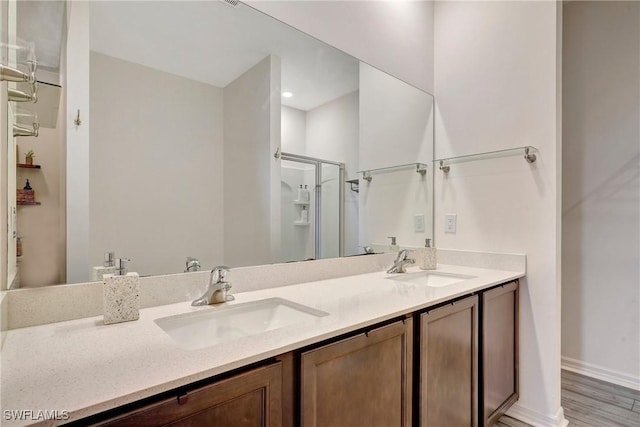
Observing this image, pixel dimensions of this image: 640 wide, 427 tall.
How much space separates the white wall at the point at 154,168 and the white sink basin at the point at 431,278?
101 centimetres

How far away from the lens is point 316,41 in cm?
160

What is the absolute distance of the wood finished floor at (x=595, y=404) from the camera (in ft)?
5.80

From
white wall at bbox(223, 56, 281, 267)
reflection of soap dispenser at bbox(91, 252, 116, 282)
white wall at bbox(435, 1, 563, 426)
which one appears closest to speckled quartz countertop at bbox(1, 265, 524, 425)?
reflection of soap dispenser at bbox(91, 252, 116, 282)

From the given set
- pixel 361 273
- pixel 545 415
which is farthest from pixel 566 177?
pixel 361 273

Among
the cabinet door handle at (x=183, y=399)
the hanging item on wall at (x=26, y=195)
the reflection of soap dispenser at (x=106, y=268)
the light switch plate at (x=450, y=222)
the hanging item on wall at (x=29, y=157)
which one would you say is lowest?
the cabinet door handle at (x=183, y=399)

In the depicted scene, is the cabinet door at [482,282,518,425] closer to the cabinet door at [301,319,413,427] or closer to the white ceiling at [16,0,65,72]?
the cabinet door at [301,319,413,427]

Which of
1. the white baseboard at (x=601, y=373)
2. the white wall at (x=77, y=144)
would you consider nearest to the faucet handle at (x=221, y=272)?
the white wall at (x=77, y=144)

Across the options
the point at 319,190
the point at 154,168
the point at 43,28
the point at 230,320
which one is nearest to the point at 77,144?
the point at 154,168

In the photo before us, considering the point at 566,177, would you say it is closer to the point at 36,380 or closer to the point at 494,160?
the point at 494,160

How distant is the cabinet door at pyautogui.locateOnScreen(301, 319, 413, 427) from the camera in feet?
2.78

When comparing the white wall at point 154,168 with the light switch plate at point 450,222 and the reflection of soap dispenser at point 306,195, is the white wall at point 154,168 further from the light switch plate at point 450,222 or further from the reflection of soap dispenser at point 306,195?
the light switch plate at point 450,222

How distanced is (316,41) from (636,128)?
2.20 metres

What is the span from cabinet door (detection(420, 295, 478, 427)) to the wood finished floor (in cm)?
61

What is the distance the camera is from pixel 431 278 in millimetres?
1910
